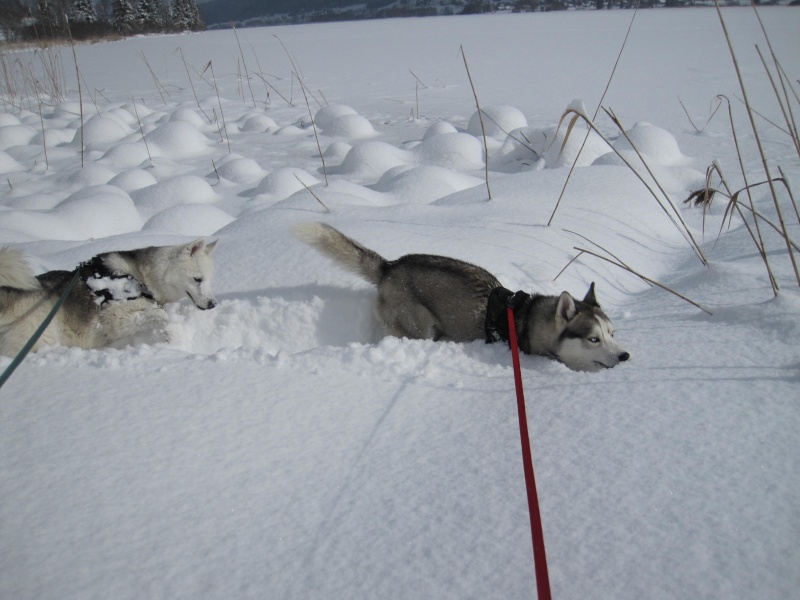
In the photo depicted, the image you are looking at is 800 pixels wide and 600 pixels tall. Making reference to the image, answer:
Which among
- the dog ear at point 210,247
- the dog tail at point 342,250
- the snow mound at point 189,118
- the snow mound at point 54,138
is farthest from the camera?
the snow mound at point 189,118

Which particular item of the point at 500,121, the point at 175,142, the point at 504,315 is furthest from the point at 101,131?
the point at 504,315

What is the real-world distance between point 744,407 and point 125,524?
1914 mm

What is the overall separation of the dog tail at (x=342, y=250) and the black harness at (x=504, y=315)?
80cm

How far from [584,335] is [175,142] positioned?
29.3 ft

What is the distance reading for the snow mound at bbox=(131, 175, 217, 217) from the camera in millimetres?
6023

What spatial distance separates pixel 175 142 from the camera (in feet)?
30.1

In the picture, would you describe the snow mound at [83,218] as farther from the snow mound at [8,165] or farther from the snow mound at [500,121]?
the snow mound at [500,121]

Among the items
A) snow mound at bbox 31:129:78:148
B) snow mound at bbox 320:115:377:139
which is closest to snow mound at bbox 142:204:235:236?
snow mound at bbox 320:115:377:139

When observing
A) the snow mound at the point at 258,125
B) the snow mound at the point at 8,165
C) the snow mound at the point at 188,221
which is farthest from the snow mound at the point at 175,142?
the snow mound at the point at 188,221

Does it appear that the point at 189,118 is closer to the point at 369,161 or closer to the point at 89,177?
the point at 89,177

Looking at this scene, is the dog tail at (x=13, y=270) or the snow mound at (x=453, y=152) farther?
the snow mound at (x=453, y=152)

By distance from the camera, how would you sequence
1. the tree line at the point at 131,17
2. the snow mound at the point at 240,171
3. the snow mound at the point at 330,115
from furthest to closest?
the tree line at the point at 131,17 → the snow mound at the point at 330,115 → the snow mound at the point at 240,171

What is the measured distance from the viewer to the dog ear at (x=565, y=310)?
2.67m

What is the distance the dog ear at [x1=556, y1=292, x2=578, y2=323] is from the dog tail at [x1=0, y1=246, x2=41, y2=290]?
281cm
